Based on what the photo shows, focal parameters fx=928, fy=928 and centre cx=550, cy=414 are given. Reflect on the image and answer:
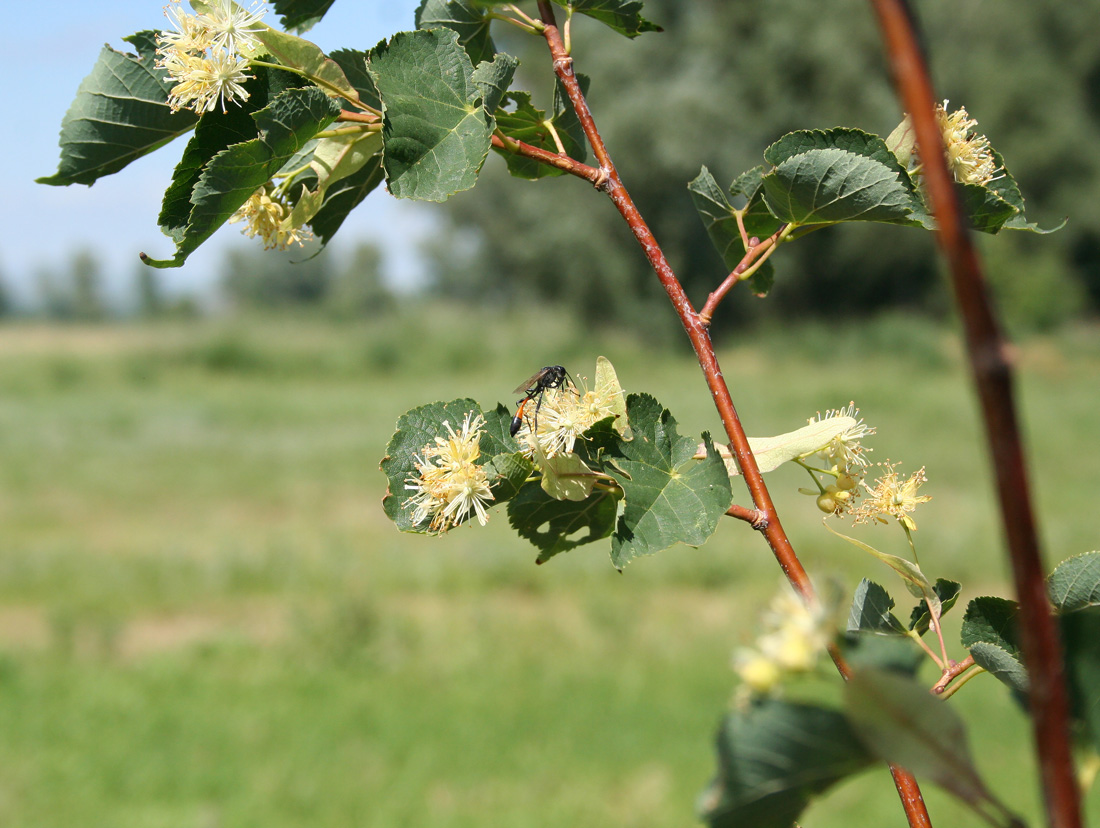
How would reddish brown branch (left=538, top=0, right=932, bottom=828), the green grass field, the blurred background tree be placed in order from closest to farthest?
reddish brown branch (left=538, top=0, right=932, bottom=828) → the green grass field → the blurred background tree

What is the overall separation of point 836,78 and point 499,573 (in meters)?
8.97

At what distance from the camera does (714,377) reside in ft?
1.70

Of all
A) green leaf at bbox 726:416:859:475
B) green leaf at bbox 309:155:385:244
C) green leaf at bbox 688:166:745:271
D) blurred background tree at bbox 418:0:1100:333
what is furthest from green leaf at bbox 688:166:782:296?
blurred background tree at bbox 418:0:1100:333

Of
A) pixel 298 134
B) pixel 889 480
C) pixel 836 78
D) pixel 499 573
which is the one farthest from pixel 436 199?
pixel 836 78

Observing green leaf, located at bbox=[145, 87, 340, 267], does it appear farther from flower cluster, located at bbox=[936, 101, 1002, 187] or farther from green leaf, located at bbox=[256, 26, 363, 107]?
flower cluster, located at bbox=[936, 101, 1002, 187]

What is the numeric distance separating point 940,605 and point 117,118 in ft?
2.03

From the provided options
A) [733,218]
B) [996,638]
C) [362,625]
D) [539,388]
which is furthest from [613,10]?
[362,625]

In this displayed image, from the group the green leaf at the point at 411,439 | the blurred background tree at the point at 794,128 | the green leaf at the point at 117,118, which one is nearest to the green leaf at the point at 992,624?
the green leaf at the point at 411,439

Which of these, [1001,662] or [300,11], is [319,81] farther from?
[1001,662]

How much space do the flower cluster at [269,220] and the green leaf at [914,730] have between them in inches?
19.6

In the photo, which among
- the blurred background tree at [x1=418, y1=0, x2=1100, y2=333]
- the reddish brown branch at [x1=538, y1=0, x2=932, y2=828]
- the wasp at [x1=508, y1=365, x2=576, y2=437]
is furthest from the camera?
the blurred background tree at [x1=418, y1=0, x2=1100, y2=333]

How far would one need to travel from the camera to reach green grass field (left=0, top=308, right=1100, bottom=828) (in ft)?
10.7

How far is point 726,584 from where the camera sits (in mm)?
5414

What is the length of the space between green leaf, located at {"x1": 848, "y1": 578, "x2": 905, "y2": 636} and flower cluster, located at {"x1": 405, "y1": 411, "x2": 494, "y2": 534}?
22 cm
